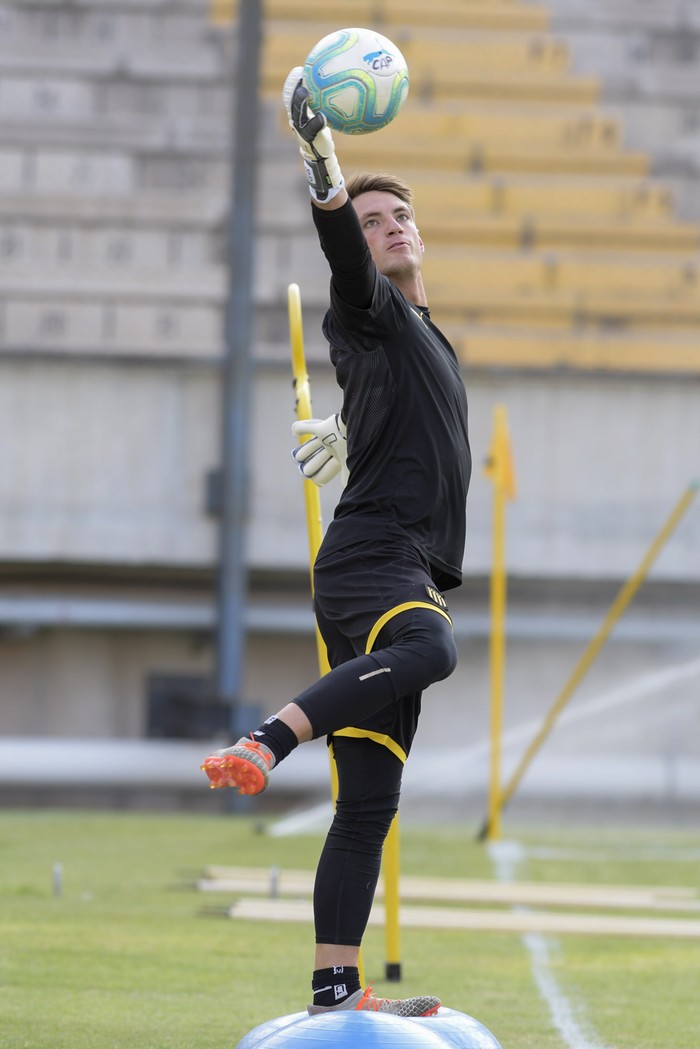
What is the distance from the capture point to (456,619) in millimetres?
10516

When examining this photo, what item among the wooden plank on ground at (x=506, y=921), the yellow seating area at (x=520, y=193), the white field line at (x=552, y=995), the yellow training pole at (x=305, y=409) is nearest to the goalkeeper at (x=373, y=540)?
the yellow training pole at (x=305, y=409)

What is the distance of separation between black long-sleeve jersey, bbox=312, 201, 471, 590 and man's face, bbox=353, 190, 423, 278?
11 cm

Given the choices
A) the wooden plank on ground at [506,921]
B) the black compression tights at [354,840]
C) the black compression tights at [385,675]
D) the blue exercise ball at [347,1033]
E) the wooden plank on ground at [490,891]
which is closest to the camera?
the blue exercise ball at [347,1033]

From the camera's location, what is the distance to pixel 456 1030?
95.3 inches

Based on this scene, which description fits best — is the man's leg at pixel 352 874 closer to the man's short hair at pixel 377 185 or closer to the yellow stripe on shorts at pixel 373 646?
the yellow stripe on shorts at pixel 373 646

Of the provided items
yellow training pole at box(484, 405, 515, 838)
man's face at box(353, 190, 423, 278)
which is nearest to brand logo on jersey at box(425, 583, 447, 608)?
man's face at box(353, 190, 423, 278)

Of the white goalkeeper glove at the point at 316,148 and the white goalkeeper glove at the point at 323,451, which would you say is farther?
the white goalkeeper glove at the point at 323,451

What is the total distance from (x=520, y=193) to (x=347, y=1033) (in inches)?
487

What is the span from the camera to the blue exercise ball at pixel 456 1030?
93.7 inches

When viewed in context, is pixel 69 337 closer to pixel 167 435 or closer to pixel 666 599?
pixel 167 435

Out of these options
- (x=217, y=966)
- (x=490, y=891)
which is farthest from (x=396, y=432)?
(x=490, y=891)

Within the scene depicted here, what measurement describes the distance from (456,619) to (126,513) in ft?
7.07

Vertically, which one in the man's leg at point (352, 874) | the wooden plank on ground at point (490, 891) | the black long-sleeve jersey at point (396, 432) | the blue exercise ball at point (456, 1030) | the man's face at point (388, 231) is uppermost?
the man's face at point (388, 231)

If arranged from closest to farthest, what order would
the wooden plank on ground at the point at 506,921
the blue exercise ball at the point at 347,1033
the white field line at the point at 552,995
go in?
the blue exercise ball at the point at 347,1033, the white field line at the point at 552,995, the wooden plank on ground at the point at 506,921
